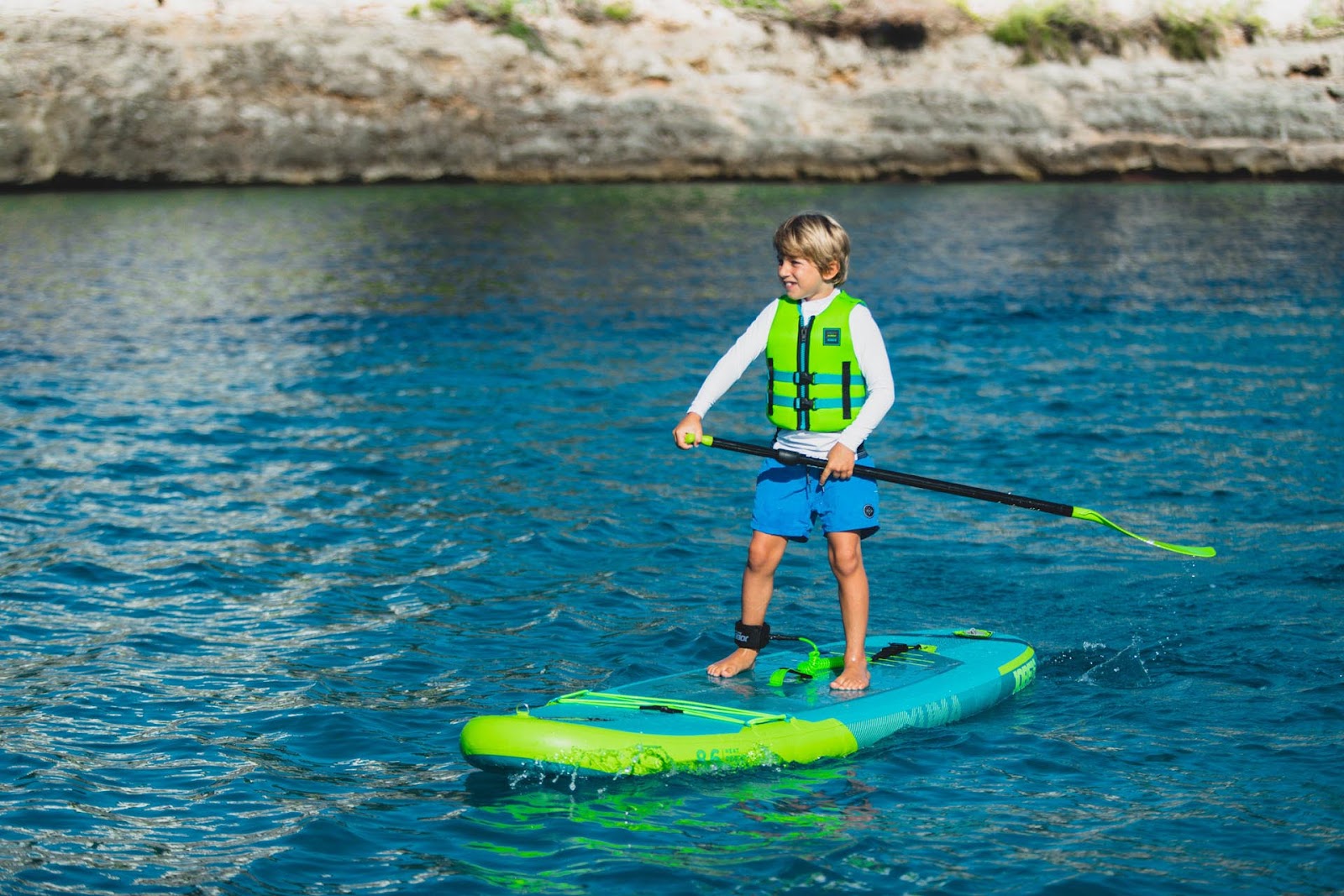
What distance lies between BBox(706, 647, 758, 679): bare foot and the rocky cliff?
29.9m

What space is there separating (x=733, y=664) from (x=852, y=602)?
2.04ft

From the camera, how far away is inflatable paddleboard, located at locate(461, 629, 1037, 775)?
5512mm

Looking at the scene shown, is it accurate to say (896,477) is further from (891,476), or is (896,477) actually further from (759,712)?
(759,712)

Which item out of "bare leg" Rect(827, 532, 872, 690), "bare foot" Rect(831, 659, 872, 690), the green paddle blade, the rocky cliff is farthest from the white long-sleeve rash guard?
the rocky cliff

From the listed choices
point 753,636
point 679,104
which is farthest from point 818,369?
point 679,104

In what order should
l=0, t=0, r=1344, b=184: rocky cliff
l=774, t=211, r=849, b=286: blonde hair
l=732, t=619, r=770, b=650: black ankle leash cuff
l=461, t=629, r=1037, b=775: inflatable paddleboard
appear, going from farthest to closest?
1. l=0, t=0, r=1344, b=184: rocky cliff
2. l=732, t=619, r=770, b=650: black ankle leash cuff
3. l=774, t=211, r=849, b=286: blonde hair
4. l=461, t=629, r=1037, b=775: inflatable paddleboard

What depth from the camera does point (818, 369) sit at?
611cm

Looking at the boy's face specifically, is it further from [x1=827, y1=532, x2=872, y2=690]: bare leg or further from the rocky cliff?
the rocky cliff

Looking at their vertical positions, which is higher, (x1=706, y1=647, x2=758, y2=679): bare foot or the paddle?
the paddle

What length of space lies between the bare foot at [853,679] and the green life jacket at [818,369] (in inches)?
41.9

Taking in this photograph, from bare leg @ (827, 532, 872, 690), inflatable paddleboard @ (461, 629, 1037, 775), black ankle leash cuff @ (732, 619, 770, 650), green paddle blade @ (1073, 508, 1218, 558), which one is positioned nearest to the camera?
inflatable paddleboard @ (461, 629, 1037, 775)

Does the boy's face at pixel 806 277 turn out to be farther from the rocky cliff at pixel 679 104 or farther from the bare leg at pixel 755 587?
the rocky cliff at pixel 679 104

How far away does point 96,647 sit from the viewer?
285 inches

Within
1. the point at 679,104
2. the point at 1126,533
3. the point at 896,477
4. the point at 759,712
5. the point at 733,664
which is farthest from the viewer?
the point at 679,104
